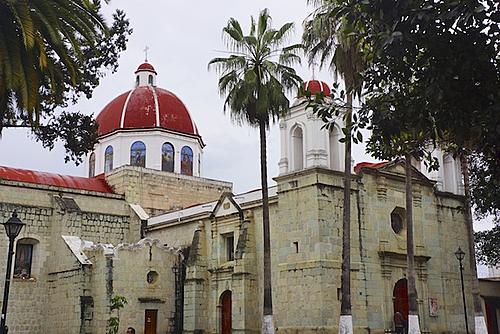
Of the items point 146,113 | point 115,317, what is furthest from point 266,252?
point 146,113

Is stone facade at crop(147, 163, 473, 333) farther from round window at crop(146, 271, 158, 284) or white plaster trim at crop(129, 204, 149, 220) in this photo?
white plaster trim at crop(129, 204, 149, 220)

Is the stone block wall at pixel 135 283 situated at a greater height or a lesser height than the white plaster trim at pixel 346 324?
greater

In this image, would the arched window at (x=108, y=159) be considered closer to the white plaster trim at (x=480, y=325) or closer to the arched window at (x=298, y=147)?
the arched window at (x=298, y=147)

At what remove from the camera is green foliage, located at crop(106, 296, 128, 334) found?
2377 cm

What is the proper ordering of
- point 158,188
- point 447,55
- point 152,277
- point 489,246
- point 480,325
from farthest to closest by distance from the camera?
point 158,188 → point 489,246 → point 152,277 → point 480,325 → point 447,55

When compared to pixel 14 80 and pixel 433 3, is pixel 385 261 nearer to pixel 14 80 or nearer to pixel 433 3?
pixel 14 80

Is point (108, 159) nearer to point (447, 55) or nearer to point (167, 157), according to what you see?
point (167, 157)

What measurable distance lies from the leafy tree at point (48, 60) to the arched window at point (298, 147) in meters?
8.83

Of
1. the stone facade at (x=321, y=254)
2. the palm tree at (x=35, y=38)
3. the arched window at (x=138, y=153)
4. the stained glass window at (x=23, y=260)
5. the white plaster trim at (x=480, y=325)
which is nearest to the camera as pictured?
the palm tree at (x=35, y=38)

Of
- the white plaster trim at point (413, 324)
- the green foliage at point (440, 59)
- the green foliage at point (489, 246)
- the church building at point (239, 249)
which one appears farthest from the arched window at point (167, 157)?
the green foliage at point (440, 59)

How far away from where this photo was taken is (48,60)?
14.7 meters

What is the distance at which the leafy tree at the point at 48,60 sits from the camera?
13.9 meters

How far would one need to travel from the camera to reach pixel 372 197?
25109 millimetres

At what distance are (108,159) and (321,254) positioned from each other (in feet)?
56.9
